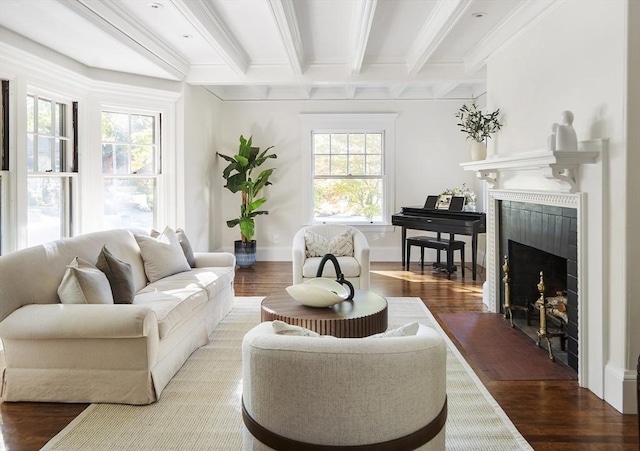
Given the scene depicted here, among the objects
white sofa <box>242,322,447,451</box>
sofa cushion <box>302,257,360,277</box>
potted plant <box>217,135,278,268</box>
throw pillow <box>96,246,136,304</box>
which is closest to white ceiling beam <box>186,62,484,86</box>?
potted plant <box>217,135,278,268</box>

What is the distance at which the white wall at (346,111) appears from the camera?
7.22 metres

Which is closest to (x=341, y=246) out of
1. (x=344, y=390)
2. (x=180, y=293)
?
(x=180, y=293)

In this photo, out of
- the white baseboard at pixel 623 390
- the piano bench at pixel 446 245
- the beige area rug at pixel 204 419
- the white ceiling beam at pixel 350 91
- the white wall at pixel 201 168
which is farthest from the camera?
the white ceiling beam at pixel 350 91

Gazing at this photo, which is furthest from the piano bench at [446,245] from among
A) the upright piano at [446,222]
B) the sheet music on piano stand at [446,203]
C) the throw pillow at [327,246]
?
the throw pillow at [327,246]

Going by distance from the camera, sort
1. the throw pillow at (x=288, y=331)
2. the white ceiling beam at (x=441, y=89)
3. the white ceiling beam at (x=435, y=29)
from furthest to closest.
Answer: the white ceiling beam at (x=441, y=89) → the white ceiling beam at (x=435, y=29) → the throw pillow at (x=288, y=331)

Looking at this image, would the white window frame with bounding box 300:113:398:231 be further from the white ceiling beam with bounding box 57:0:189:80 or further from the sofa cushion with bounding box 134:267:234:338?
the sofa cushion with bounding box 134:267:234:338

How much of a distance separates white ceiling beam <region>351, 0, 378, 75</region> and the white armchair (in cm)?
187

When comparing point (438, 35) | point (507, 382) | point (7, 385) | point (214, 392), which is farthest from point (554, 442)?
point (438, 35)

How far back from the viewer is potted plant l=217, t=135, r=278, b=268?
668 cm

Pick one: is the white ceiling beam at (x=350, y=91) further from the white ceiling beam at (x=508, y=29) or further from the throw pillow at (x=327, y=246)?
the throw pillow at (x=327, y=246)

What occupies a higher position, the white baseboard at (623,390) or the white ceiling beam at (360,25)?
the white ceiling beam at (360,25)

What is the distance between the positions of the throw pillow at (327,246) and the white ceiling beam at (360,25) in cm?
193

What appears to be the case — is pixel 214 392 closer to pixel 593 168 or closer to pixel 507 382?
pixel 507 382

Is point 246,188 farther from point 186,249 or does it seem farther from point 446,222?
point 446,222
